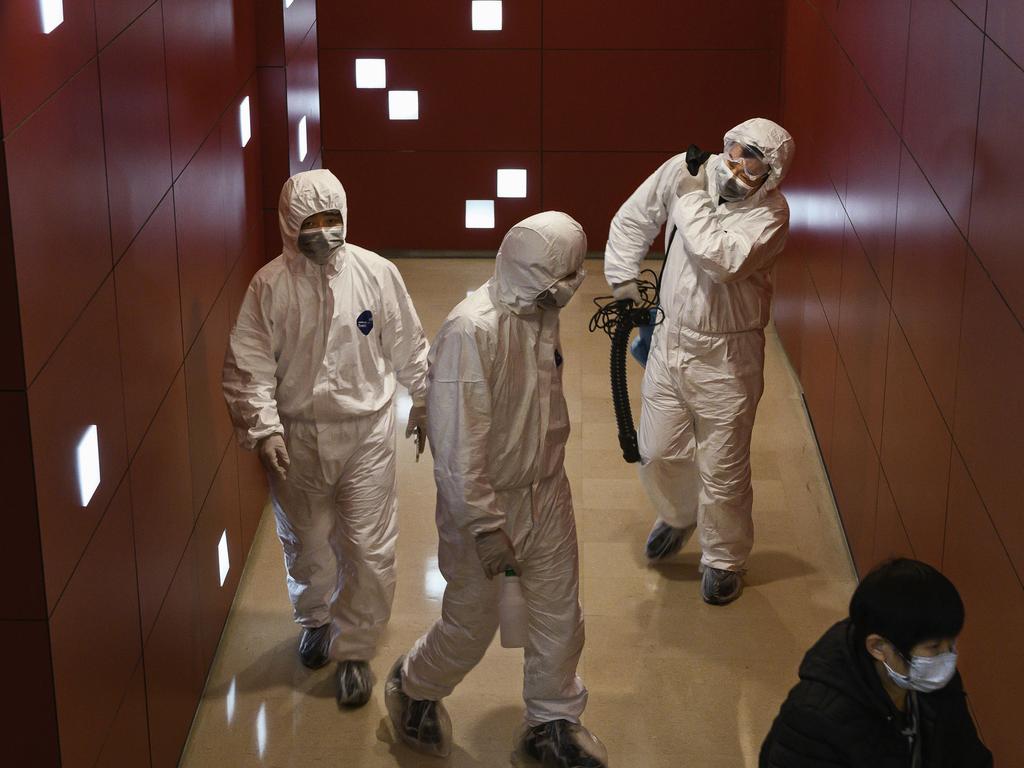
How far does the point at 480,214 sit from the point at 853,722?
647 centimetres

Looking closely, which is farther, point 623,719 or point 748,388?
point 748,388

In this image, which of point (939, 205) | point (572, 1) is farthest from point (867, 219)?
point (572, 1)

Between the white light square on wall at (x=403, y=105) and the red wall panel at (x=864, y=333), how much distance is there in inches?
142

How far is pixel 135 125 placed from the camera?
3.56 meters

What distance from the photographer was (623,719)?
169 inches

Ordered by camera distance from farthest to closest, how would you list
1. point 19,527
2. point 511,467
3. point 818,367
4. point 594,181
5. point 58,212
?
1. point 594,181
2. point 818,367
3. point 511,467
4. point 58,212
5. point 19,527

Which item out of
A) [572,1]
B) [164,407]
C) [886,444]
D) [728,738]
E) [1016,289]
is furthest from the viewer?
[572,1]

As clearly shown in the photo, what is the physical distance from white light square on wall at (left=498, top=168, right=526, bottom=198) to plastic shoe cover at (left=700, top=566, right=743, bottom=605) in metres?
4.08

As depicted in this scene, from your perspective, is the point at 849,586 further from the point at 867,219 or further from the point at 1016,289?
the point at 1016,289

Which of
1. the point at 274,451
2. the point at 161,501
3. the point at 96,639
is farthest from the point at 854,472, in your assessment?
the point at 96,639

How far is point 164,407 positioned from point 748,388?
1.94 metres

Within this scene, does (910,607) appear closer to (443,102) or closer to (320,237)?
(320,237)

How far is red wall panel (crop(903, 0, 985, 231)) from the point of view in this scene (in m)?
3.61

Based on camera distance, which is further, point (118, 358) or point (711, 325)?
point (711, 325)
